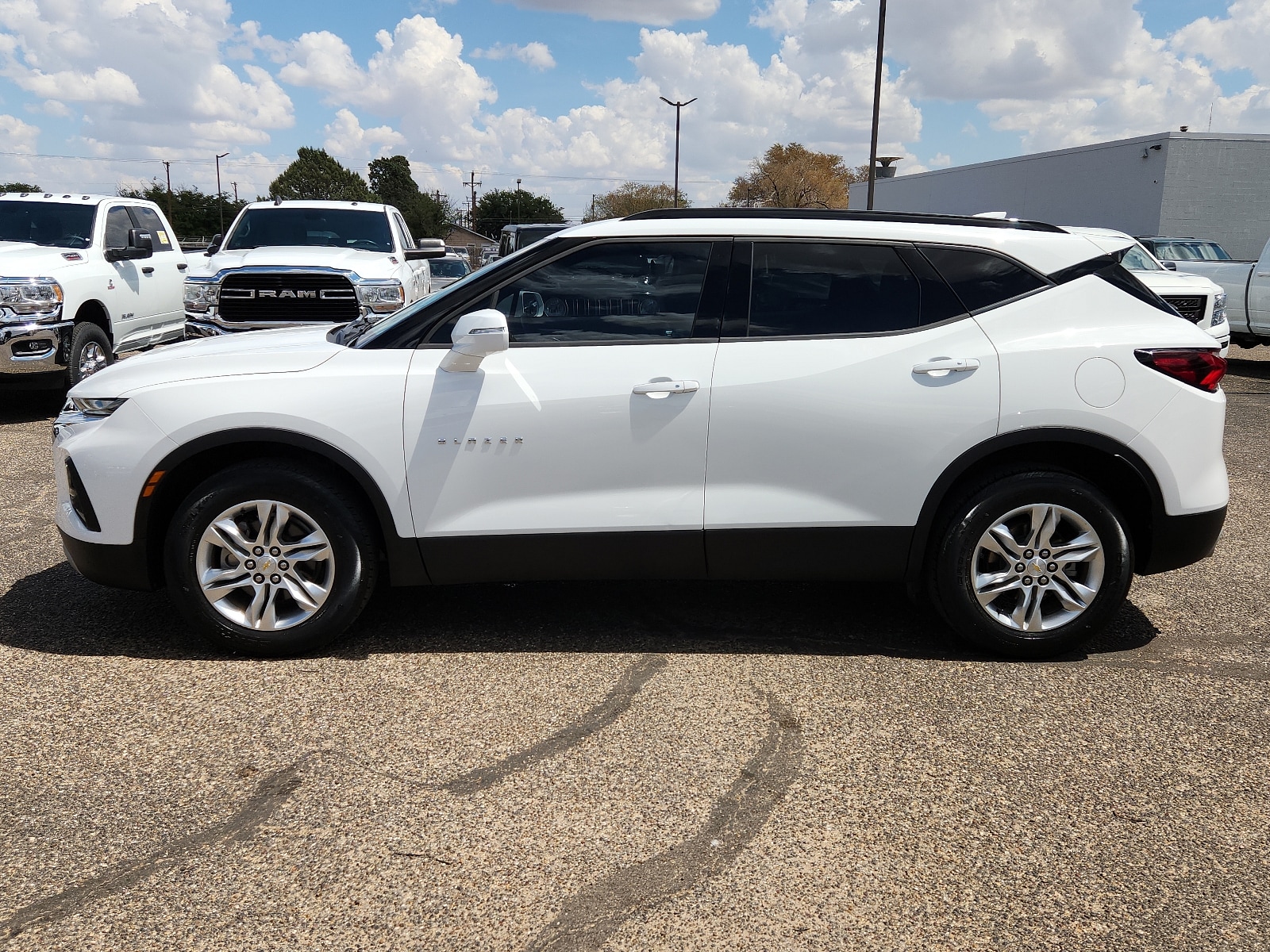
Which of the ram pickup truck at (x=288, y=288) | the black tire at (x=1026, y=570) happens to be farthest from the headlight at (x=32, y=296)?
the black tire at (x=1026, y=570)

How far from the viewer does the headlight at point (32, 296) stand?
9422mm

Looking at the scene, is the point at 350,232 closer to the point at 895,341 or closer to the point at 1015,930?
the point at 895,341

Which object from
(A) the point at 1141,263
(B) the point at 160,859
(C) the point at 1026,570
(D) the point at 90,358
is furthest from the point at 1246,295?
(B) the point at 160,859

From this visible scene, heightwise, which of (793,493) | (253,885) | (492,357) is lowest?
(253,885)

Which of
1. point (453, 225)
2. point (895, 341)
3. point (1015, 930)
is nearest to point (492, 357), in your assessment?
point (895, 341)

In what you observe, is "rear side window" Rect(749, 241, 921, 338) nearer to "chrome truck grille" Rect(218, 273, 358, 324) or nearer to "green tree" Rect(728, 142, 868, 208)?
"chrome truck grille" Rect(218, 273, 358, 324)

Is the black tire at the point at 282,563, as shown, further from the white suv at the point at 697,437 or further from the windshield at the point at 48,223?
the windshield at the point at 48,223

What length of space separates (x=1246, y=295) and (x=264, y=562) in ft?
51.0

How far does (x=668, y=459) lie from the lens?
13.6 ft

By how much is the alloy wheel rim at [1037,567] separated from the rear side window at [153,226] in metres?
10.6

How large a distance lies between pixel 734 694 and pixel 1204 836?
1.60m

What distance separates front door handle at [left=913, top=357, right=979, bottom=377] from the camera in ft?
13.6

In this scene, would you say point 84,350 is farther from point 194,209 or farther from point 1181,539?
point 194,209

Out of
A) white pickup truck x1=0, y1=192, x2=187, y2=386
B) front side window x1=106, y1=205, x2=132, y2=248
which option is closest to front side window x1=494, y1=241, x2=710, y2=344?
white pickup truck x1=0, y1=192, x2=187, y2=386
